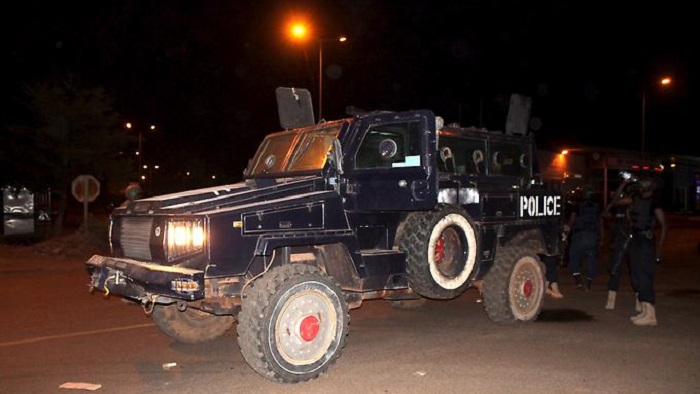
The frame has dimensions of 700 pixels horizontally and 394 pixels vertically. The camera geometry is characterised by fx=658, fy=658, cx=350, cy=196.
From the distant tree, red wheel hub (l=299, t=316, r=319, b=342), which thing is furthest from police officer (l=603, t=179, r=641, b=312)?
the distant tree

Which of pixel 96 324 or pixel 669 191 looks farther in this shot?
pixel 669 191

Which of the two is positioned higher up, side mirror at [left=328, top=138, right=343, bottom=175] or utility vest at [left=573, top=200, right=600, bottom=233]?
side mirror at [left=328, top=138, right=343, bottom=175]

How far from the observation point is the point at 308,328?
5.94 meters

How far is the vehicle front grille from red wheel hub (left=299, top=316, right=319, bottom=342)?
157cm

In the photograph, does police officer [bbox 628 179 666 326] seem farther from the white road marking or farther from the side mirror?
the white road marking

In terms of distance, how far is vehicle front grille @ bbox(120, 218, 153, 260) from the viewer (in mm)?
6188

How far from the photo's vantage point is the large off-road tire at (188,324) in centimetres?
706

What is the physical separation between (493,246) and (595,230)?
3.67 metres

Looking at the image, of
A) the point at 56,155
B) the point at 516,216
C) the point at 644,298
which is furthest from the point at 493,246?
the point at 56,155

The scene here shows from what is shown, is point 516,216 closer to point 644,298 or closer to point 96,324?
point 644,298

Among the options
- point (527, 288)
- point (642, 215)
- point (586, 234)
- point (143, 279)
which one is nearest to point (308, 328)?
point (143, 279)

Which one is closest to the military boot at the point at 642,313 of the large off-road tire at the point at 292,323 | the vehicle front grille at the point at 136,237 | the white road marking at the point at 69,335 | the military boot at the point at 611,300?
the military boot at the point at 611,300

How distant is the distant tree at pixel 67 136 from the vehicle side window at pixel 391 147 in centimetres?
1725

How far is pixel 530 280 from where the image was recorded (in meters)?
8.48
